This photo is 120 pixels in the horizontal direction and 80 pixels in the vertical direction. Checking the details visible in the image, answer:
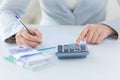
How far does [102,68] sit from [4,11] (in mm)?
521

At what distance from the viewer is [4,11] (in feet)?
3.41

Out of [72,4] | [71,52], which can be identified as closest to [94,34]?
[71,52]

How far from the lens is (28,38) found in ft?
2.72

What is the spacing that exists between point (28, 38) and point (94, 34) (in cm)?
23

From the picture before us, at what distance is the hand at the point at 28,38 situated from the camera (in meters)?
0.83

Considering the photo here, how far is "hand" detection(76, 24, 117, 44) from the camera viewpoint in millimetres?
880

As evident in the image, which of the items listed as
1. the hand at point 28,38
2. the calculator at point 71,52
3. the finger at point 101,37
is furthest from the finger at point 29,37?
the finger at point 101,37

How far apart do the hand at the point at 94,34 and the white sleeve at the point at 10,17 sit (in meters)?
0.22

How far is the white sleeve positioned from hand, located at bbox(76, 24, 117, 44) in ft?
0.73

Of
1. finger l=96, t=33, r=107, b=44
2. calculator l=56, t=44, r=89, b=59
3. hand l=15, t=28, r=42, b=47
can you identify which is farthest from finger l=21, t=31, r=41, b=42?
finger l=96, t=33, r=107, b=44

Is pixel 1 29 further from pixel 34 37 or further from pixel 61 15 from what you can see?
pixel 61 15

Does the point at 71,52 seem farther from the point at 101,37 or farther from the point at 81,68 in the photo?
the point at 101,37

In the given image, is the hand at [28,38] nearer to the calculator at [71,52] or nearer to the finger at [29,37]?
the finger at [29,37]

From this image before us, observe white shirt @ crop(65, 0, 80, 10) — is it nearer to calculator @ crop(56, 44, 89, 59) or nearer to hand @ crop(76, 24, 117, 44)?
A: hand @ crop(76, 24, 117, 44)
